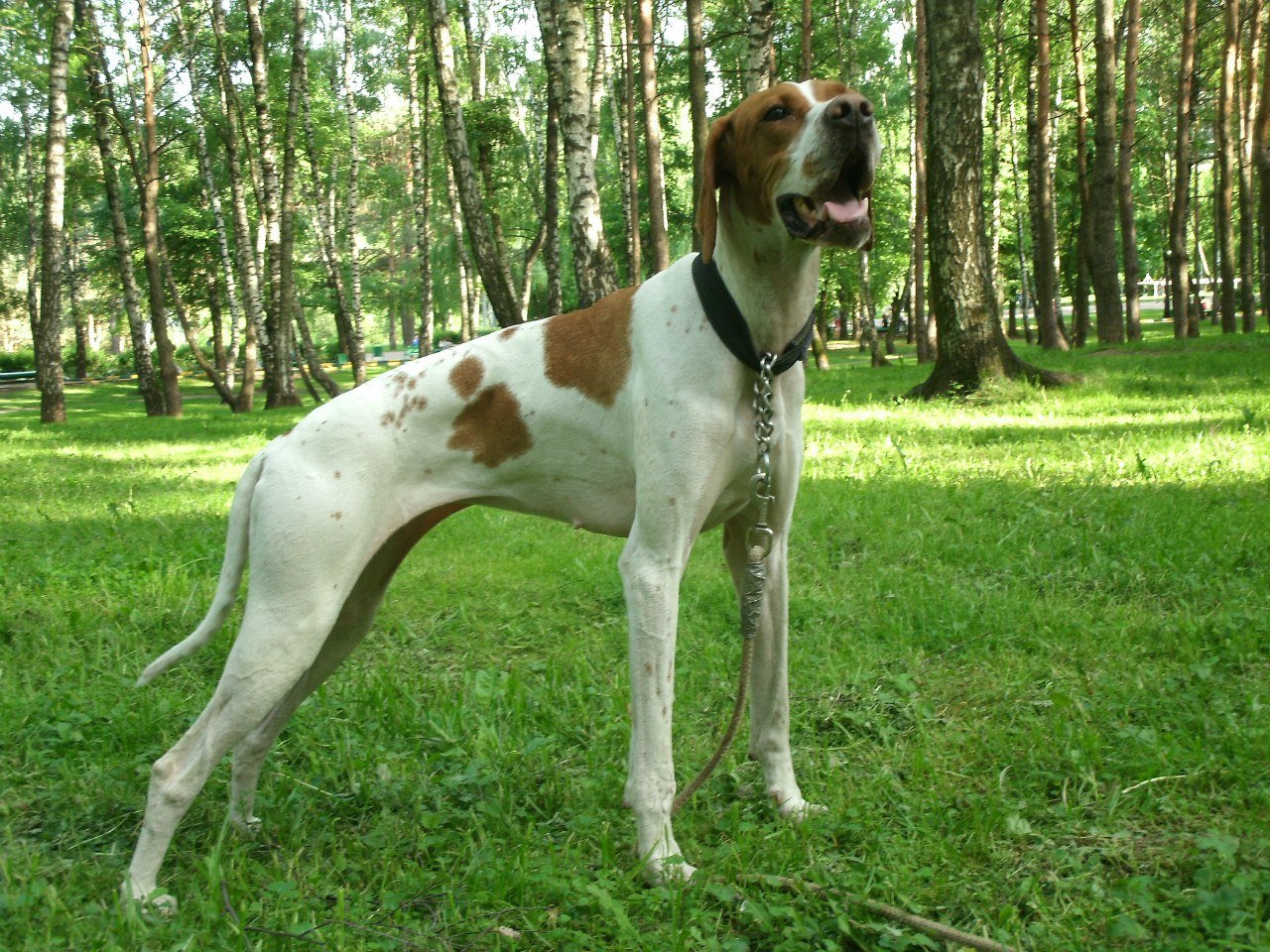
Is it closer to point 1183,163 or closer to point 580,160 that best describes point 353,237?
point 580,160

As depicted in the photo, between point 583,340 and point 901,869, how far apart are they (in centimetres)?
171

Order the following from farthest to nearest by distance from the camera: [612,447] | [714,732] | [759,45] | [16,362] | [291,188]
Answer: [16,362] < [291,188] < [759,45] < [714,732] < [612,447]

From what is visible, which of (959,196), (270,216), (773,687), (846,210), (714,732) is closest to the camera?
(846,210)

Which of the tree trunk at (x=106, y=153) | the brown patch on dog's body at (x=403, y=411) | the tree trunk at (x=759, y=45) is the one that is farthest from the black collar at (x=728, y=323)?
the tree trunk at (x=106, y=153)

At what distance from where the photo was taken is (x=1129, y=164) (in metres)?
19.3

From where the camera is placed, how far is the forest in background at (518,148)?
15.9 meters

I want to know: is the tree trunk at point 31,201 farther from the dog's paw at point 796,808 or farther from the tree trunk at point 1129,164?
the dog's paw at point 796,808

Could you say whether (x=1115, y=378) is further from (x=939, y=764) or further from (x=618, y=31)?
(x=618, y=31)

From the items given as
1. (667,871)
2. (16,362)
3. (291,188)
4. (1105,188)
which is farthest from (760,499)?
(16,362)

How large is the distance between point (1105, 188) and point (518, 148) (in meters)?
21.3

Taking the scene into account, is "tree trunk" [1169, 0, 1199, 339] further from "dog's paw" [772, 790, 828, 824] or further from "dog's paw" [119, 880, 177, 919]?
"dog's paw" [119, 880, 177, 919]

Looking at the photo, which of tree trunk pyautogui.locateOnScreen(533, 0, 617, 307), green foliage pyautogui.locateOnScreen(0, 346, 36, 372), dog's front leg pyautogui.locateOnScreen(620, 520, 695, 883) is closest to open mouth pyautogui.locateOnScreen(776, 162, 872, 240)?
dog's front leg pyautogui.locateOnScreen(620, 520, 695, 883)

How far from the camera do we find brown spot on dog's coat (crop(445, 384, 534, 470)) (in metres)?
3.04

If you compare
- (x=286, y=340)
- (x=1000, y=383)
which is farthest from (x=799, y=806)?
(x=286, y=340)
